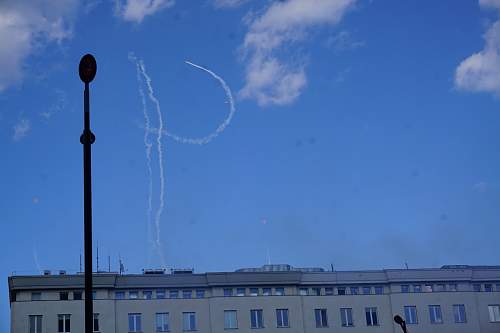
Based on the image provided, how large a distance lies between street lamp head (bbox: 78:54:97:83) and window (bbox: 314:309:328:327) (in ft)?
213

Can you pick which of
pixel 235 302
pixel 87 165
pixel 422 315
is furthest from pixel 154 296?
pixel 87 165

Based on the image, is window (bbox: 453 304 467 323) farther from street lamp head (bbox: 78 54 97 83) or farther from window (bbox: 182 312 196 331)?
street lamp head (bbox: 78 54 97 83)

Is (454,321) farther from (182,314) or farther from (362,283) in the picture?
(182,314)

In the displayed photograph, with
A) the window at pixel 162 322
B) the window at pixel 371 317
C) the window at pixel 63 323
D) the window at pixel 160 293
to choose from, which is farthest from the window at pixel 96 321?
the window at pixel 371 317

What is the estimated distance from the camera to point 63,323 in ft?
246

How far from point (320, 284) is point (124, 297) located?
2018 cm

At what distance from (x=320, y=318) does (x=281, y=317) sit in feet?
13.6

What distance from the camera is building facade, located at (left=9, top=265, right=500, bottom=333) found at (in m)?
75.8

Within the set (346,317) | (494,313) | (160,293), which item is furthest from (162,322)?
(494,313)

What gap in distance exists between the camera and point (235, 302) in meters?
80.0

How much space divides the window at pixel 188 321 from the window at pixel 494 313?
3185 centimetres

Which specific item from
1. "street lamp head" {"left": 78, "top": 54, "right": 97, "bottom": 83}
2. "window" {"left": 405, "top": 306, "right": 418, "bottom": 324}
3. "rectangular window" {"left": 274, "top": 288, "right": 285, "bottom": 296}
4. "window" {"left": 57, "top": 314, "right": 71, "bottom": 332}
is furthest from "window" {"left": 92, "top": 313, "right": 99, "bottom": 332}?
"street lamp head" {"left": 78, "top": 54, "right": 97, "bottom": 83}

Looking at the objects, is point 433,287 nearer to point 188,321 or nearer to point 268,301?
point 268,301

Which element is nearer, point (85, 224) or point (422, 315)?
point (85, 224)
